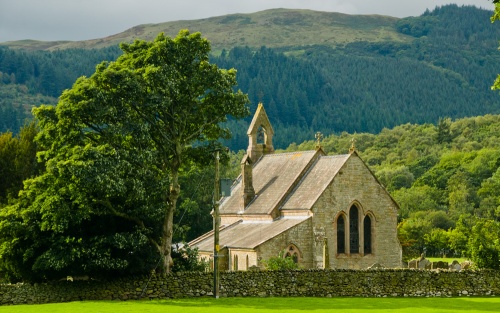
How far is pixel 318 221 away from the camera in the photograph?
5766 centimetres

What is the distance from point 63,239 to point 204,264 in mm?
10273

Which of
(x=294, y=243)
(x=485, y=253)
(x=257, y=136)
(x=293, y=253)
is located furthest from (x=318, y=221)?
(x=257, y=136)

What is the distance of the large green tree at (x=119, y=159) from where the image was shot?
41.0 meters

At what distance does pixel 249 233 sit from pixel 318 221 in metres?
5.02

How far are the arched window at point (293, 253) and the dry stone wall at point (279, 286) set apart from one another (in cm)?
1231

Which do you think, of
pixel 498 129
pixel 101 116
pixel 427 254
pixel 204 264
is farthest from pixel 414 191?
pixel 101 116

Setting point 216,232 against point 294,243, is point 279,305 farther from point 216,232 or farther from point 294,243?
point 294,243

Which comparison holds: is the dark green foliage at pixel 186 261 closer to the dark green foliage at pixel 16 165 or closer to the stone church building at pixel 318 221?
the stone church building at pixel 318 221

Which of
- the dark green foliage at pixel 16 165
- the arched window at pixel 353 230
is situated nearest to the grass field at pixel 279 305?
the arched window at pixel 353 230

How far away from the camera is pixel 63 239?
41.2 meters

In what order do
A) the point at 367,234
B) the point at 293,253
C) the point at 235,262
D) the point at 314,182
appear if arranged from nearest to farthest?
the point at 293,253 < the point at 235,262 < the point at 367,234 < the point at 314,182

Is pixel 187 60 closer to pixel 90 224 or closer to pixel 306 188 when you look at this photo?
pixel 90 224

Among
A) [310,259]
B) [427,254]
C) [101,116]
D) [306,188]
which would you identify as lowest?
[427,254]

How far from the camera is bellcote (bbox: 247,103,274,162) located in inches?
2808
